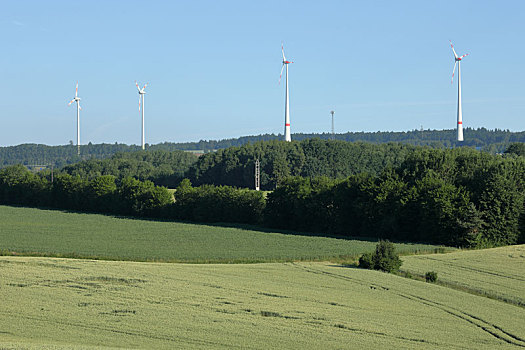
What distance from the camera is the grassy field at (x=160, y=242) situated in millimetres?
56688

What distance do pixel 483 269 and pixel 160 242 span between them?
110ft

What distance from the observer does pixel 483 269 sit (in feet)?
165

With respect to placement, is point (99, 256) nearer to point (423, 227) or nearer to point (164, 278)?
point (164, 278)

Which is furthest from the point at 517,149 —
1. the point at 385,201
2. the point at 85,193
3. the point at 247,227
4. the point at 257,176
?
the point at 85,193

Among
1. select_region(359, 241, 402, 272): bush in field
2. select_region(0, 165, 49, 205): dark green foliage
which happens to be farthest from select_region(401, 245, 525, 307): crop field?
select_region(0, 165, 49, 205): dark green foliage

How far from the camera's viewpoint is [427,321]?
3050 cm

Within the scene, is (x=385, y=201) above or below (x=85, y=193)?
above

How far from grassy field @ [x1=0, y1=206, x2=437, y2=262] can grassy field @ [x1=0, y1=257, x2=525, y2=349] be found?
46.3ft

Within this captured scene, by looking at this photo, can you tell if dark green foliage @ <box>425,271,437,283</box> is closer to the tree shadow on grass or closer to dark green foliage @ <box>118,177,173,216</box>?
the tree shadow on grass

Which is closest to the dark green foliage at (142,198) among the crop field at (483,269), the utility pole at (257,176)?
the utility pole at (257,176)

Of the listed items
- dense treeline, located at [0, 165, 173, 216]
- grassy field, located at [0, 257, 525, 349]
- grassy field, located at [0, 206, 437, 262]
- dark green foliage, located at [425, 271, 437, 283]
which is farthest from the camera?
dense treeline, located at [0, 165, 173, 216]

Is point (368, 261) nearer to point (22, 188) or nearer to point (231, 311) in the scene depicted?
point (231, 311)

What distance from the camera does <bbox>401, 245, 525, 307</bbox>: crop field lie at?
41481 mm

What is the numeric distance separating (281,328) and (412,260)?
104 feet
